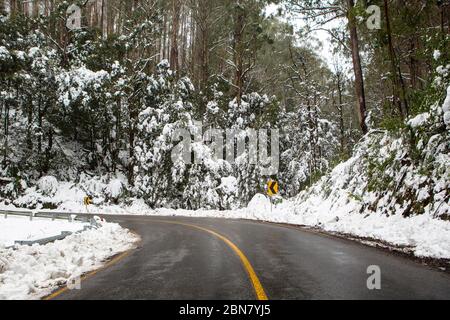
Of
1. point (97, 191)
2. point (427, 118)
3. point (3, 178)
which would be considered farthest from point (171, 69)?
point (427, 118)

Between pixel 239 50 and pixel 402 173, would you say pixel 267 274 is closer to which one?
pixel 402 173

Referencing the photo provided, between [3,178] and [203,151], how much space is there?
1759 centimetres

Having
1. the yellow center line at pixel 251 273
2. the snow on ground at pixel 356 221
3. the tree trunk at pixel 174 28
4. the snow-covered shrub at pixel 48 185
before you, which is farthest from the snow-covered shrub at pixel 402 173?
the snow-covered shrub at pixel 48 185

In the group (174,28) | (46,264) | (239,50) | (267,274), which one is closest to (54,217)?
(46,264)

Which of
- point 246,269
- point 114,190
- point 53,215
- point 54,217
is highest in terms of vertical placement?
point 114,190

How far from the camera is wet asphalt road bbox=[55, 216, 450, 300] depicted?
6.10 meters

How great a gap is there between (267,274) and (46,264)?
15.2 ft

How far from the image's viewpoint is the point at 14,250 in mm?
9500

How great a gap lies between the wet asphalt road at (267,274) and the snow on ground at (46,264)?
1.90ft

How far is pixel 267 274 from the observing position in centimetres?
750

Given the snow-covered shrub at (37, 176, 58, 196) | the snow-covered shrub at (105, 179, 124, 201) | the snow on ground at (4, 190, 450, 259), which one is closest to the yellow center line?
the snow on ground at (4, 190, 450, 259)

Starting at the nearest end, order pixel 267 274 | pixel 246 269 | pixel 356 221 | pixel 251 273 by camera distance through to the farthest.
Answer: pixel 267 274
pixel 251 273
pixel 246 269
pixel 356 221

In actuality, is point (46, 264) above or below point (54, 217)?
below
